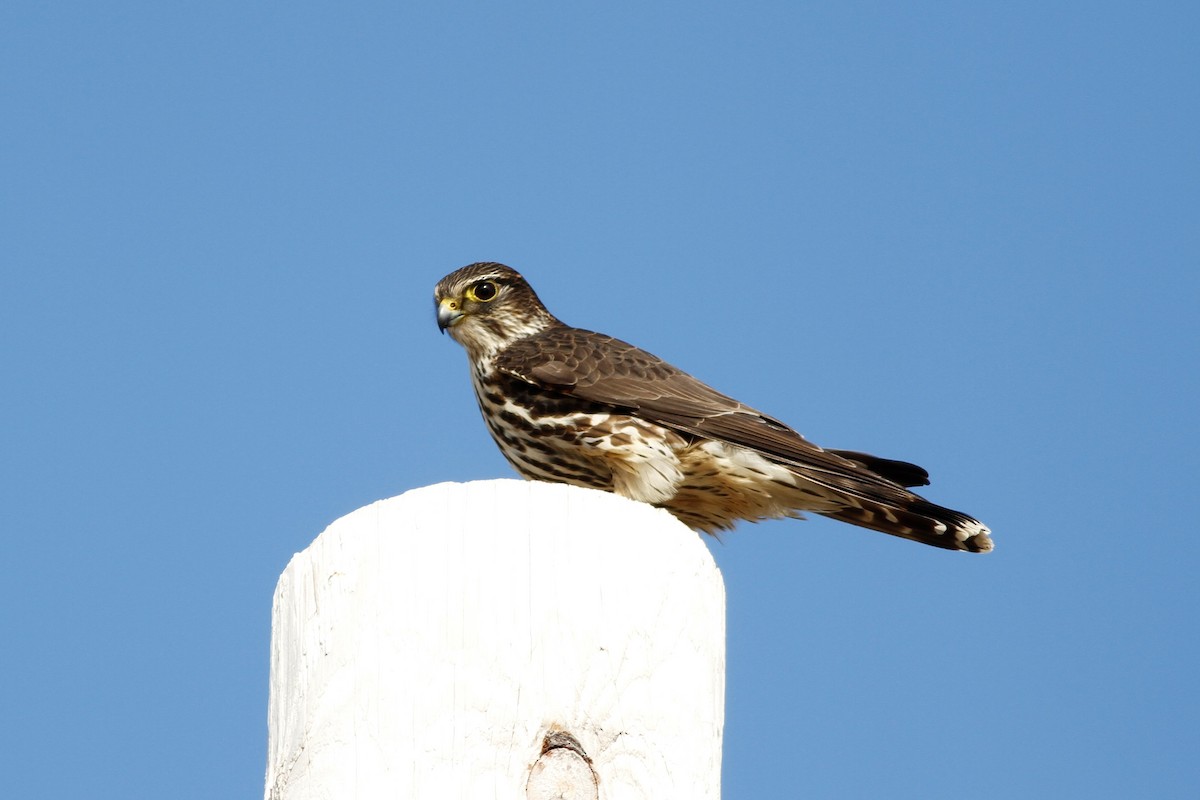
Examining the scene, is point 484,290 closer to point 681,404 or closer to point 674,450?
point 681,404

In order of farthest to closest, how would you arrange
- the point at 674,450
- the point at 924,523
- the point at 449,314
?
the point at 449,314
the point at 674,450
the point at 924,523

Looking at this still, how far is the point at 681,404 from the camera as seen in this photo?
500cm

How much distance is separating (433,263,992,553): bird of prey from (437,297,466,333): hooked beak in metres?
0.45

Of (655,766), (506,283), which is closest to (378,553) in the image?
(655,766)

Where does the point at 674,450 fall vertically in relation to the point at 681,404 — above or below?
below

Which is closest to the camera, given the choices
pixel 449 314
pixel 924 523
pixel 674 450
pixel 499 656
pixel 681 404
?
pixel 499 656

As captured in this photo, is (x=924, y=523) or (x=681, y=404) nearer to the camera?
(x=924, y=523)

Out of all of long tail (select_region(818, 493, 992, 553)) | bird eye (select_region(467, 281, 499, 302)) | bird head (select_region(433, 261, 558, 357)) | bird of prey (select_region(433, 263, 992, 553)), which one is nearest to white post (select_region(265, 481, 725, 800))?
long tail (select_region(818, 493, 992, 553))

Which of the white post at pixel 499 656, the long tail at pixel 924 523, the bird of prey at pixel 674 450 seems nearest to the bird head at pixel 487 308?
the bird of prey at pixel 674 450

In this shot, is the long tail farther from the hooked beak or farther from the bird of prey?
the hooked beak

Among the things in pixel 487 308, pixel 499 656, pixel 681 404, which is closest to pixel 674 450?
pixel 681 404

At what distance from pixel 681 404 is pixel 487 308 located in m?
1.13

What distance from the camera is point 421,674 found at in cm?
236

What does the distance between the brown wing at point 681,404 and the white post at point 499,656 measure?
7.43ft
